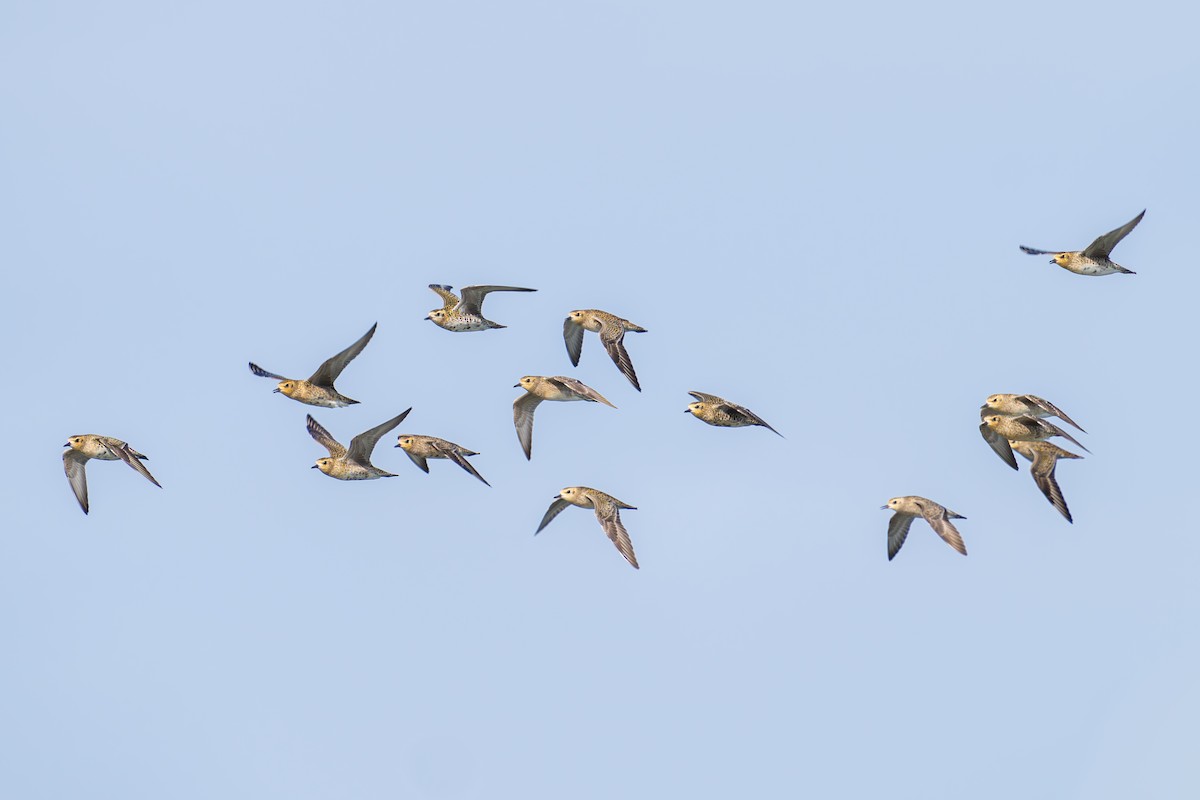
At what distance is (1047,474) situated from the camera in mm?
33250

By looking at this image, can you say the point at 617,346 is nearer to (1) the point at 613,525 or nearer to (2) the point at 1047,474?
(1) the point at 613,525

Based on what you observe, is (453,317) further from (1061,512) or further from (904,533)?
(1061,512)

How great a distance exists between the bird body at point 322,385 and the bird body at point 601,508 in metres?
4.64

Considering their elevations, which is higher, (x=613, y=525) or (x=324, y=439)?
(x=324, y=439)

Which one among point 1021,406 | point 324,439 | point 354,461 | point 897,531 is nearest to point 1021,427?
point 1021,406

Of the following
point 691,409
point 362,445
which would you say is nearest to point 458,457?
point 362,445

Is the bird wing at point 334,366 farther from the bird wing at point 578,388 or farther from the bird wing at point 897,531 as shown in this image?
the bird wing at point 897,531

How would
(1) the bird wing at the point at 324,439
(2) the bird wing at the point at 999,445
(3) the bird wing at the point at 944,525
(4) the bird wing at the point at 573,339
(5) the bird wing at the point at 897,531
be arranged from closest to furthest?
(3) the bird wing at the point at 944,525
(2) the bird wing at the point at 999,445
(5) the bird wing at the point at 897,531
(1) the bird wing at the point at 324,439
(4) the bird wing at the point at 573,339

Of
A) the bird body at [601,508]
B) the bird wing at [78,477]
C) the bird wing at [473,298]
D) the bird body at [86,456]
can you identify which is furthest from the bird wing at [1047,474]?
the bird wing at [78,477]

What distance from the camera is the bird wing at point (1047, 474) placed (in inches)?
1296

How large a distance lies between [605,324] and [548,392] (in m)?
1.78

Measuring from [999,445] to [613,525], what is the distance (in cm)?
765

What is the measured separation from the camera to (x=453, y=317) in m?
37.2

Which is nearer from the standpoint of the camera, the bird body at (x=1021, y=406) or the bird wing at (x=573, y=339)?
the bird body at (x=1021, y=406)
